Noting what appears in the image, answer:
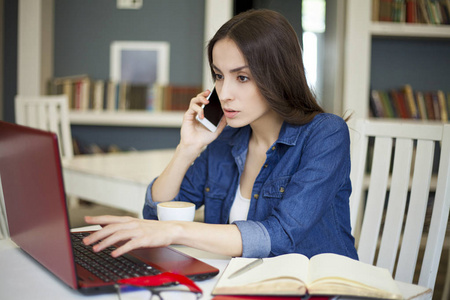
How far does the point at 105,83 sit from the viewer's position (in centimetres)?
400

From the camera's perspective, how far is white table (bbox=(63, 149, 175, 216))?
77.6 inches

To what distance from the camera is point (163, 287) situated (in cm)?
78

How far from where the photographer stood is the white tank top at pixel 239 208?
130cm

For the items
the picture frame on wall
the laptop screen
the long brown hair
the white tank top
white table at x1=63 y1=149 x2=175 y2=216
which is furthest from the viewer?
the picture frame on wall

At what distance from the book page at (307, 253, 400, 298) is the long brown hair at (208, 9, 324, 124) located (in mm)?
458

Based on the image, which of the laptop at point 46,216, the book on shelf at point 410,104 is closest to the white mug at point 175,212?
the laptop at point 46,216

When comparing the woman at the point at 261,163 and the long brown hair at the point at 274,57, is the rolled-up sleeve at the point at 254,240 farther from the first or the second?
the long brown hair at the point at 274,57

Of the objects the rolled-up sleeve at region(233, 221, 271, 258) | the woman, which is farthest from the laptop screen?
the rolled-up sleeve at region(233, 221, 271, 258)

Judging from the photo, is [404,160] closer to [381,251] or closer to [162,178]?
[381,251]

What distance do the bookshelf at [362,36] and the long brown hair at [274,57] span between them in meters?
2.15

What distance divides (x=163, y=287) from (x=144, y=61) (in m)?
3.62

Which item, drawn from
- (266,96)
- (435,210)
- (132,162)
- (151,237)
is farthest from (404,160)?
(132,162)

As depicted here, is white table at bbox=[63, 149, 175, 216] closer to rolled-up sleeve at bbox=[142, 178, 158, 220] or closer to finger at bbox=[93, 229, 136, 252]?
rolled-up sleeve at bbox=[142, 178, 158, 220]

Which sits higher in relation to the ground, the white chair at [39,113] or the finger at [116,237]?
the white chair at [39,113]
